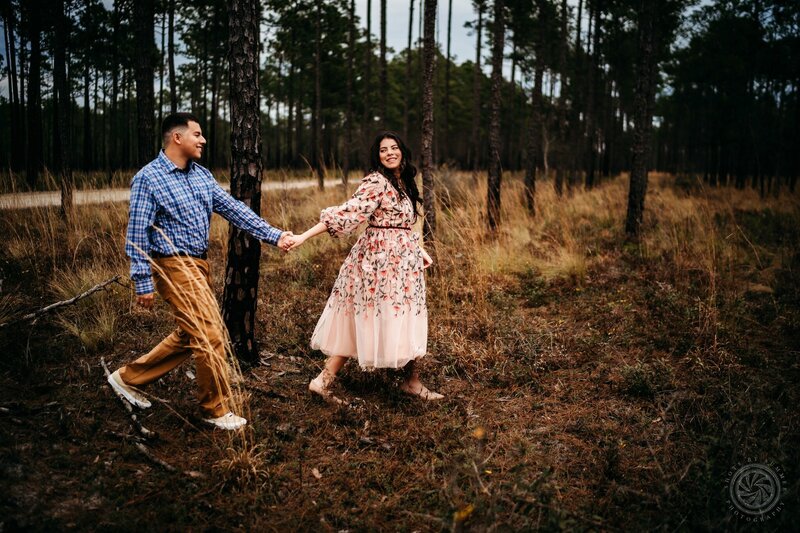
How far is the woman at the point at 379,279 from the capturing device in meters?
3.62

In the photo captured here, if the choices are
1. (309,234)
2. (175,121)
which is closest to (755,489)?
(309,234)

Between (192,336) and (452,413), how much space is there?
2.07m

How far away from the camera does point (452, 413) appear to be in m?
3.82

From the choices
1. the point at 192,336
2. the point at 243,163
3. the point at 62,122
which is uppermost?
the point at 62,122

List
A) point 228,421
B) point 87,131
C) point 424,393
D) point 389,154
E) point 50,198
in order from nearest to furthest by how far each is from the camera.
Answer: point 228,421
point 389,154
point 424,393
point 50,198
point 87,131

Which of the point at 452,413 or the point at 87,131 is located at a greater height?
the point at 87,131

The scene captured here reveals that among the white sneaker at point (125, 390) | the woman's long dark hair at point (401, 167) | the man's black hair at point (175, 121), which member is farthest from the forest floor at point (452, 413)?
the man's black hair at point (175, 121)

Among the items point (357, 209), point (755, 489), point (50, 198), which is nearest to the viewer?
point (755, 489)

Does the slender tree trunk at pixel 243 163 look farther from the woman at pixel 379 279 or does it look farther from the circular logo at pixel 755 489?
the circular logo at pixel 755 489

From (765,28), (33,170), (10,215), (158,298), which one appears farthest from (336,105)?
(158,298)

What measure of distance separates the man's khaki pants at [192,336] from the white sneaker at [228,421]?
0.03 m

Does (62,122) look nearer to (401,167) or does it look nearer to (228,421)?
(401,167)

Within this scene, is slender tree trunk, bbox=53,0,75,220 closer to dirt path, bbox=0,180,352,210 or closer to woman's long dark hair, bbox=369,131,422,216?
dirt path, bbox=0,180,352,210

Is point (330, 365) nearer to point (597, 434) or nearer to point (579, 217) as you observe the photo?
point (597, 434)
